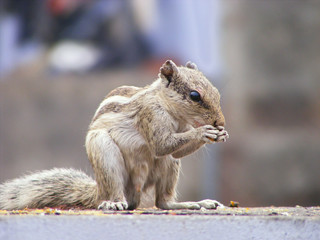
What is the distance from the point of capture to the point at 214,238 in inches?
98.3

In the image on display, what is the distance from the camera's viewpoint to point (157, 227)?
2.47 m

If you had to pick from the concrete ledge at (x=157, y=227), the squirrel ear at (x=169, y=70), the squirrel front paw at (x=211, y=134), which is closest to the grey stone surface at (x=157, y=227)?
the concrete ledge at (x=157, y=227)

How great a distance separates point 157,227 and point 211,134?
A: 0.72 metres

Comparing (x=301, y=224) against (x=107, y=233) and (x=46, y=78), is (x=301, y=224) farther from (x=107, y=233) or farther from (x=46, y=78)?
(x=46, y=78)

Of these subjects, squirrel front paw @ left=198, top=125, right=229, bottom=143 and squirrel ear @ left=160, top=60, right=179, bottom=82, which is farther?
squirrel ear @ left=160, top=60, right=179, bottom=82

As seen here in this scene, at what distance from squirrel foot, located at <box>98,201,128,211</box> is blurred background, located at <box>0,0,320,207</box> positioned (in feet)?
13.9

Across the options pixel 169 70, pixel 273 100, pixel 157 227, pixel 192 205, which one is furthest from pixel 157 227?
pixel 273 100

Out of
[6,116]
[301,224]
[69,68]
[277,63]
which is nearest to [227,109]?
[277,63]

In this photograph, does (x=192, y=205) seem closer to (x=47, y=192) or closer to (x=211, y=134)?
(x=211, y=134)

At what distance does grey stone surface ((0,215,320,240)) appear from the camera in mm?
2408

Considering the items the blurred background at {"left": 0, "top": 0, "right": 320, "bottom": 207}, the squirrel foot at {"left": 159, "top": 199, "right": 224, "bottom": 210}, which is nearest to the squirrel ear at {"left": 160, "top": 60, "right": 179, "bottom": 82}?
the squirrel foot at {"left": 159, "top": 199, "right": 224, "bottom": 210}

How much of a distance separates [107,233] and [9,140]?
5.85 meters

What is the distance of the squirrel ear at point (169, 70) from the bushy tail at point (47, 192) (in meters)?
0.64

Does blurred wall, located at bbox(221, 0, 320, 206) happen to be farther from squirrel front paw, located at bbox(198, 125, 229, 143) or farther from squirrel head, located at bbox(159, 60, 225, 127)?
squirrel front paw, located at bbox(198, 125, 229, 143)
